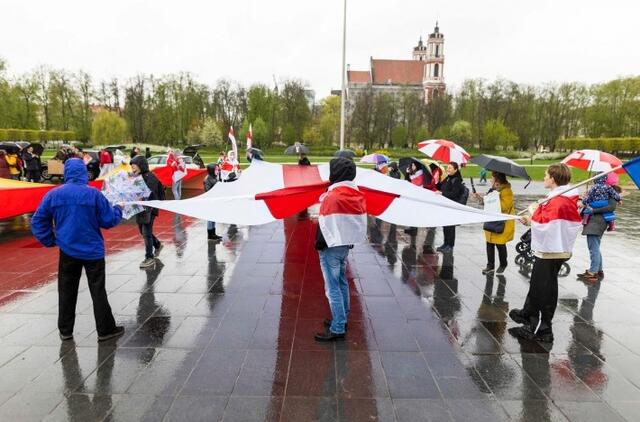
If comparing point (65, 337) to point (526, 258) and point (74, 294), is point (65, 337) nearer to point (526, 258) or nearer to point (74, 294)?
point (74, 294)

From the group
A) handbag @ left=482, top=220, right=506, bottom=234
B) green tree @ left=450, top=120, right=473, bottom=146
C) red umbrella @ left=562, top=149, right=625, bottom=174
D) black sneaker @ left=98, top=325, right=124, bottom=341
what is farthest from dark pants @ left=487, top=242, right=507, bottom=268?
green tree @ left=450, top=120, right=473, bottom=146

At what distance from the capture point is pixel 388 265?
733 centimetres

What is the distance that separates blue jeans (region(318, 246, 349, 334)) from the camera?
4.25 metres

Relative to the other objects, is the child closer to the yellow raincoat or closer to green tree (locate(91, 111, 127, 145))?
the yellow raincoat

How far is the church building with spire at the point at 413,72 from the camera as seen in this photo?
314ft

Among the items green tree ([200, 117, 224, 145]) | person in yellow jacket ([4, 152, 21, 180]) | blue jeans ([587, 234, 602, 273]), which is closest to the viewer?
blue jeans ([587, 234, 602, 273])

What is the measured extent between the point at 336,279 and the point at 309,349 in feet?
2.42

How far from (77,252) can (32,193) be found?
268 inches

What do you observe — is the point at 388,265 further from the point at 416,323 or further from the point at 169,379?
the point at 169,379

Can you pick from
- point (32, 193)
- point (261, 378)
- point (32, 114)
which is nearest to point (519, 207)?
point (261, 378)

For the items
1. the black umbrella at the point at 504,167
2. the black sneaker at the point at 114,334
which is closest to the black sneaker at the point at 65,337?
the black sneaker at the point at 114,334

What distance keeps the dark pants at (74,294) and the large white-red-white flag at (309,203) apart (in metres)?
0.89

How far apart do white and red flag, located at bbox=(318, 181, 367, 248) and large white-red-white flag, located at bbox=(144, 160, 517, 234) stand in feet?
3.16

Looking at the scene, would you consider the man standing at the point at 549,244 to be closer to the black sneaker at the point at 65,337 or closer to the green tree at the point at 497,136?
the black sneaker at the point at 65,337
